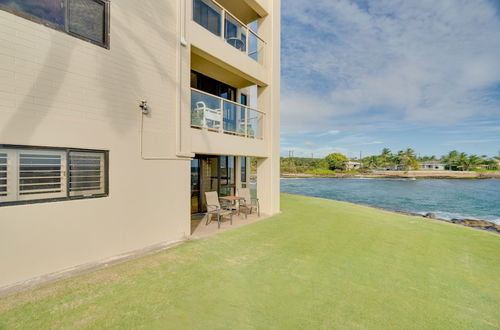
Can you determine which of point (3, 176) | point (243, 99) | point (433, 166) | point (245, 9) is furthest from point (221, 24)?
point (433, 166)

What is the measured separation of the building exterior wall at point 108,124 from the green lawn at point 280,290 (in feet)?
2.00

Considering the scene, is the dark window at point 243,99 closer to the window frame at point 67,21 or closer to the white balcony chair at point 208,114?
the white balcony chair at point 208,114

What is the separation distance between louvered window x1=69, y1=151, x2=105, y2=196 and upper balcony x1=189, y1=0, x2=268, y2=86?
12.4ft

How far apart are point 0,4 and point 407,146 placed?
4223 inches

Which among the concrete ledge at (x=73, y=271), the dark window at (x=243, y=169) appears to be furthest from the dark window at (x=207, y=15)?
the concrete ledge at (x=73, y=271)

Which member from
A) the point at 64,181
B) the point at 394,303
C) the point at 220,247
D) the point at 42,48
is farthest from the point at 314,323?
the point at 42,48

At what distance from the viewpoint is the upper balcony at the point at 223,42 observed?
564 cm

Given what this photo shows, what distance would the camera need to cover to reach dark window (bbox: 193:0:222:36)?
6.32 meters

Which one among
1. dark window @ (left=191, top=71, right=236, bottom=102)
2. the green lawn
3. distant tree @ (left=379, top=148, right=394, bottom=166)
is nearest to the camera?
the green lawn

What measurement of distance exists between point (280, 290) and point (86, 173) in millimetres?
3867

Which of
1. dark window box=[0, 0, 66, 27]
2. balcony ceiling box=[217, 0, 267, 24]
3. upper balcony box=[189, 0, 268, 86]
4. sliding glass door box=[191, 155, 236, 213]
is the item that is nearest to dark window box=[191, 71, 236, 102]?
upper balcony box=[189, 0, 268, 86]

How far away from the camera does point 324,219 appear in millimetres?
7590

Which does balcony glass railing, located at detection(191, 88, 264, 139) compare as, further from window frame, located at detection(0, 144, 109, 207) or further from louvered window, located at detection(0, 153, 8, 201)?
louvered window, located at detection(0, 153, 8, 201)

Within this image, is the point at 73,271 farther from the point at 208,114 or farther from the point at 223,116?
the point at 223,116
